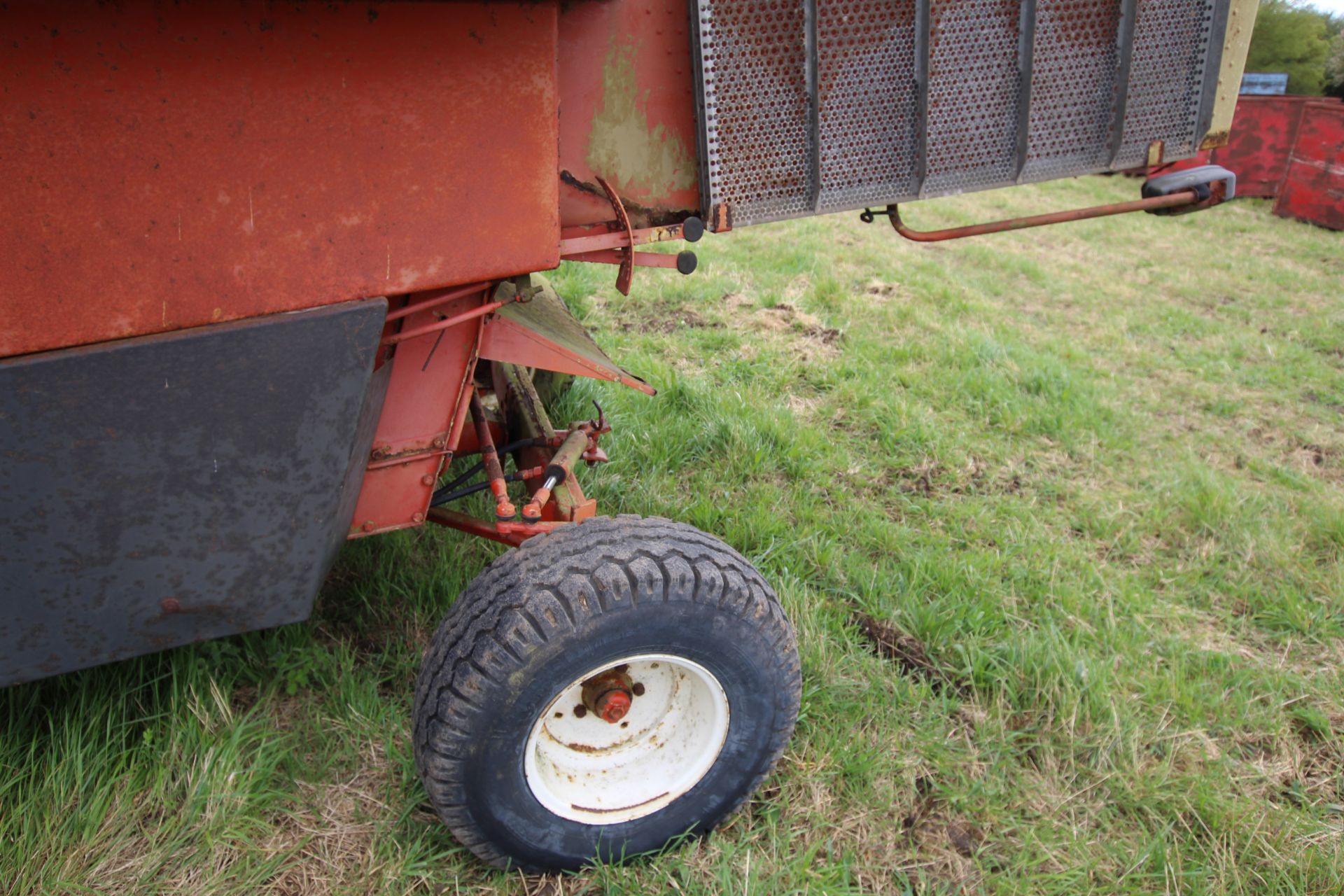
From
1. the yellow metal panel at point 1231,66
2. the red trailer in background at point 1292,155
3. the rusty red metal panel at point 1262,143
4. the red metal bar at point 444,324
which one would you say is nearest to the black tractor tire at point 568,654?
the red metal bar at point 444,324

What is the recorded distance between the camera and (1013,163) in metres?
2.14

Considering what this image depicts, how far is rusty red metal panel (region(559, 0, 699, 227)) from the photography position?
1.83m

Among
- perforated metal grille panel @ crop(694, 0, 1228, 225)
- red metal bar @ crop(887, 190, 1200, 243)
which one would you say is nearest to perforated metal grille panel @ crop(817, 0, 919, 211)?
perforated metal grille panel @ crop(694, 0, 1228, 225)

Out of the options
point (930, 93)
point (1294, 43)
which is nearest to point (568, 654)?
point (930, 93)

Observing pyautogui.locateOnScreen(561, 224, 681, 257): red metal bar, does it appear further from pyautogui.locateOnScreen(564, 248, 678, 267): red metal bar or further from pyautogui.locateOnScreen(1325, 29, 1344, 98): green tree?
pyautogui.locateOnScreen(1325, 29, 1344, 98): green tree

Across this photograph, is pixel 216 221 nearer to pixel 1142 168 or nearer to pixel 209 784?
pixel 209 784

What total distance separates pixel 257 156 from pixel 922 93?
1333mm

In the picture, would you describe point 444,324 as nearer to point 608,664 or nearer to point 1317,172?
point 608,664

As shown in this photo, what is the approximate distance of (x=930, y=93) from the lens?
203 cm

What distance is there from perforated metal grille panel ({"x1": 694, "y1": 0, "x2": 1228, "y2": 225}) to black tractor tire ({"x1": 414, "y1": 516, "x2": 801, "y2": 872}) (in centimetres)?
76

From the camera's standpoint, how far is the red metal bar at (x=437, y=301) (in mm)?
1808

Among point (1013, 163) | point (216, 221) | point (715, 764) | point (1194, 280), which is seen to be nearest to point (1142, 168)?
point (1013, 163)

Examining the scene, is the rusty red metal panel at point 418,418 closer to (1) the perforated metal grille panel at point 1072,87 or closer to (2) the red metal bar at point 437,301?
(2) the red metal bar at point 437,301

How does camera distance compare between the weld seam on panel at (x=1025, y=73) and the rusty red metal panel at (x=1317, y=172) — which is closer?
the weld seam on panel at (x=1025, y=73)
